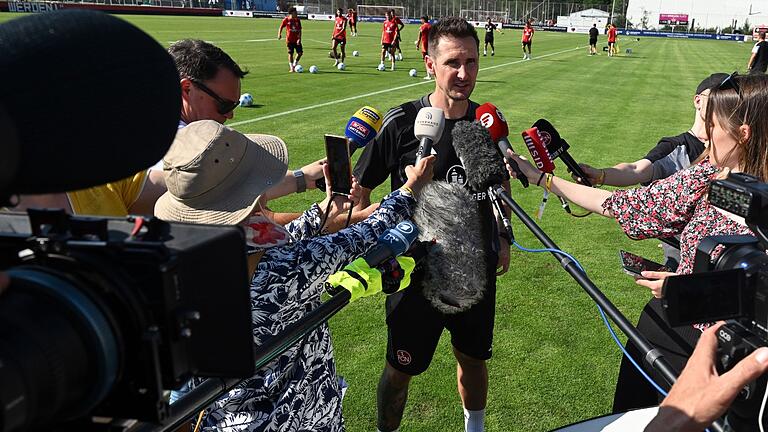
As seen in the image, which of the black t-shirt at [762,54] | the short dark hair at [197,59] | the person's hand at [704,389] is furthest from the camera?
the black t-shirt at [762,54]

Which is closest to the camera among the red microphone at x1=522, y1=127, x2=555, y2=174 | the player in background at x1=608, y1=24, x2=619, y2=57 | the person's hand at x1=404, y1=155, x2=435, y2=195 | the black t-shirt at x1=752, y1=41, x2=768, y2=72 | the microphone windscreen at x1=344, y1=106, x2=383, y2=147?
the person's hand at x1=404, y1=155, x2=435, y2=195

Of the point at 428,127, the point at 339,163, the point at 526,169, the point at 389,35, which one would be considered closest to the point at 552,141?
the point at 526,169

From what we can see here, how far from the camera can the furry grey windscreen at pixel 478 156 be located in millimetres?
2865

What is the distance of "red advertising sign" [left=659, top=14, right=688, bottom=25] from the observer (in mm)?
83938

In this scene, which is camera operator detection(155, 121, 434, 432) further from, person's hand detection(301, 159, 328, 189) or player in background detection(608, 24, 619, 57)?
player in background detection(608, 24, 619, 57)

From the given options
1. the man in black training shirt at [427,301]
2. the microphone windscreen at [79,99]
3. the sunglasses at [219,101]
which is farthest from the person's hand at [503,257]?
the microphone windscreen at [79,99]

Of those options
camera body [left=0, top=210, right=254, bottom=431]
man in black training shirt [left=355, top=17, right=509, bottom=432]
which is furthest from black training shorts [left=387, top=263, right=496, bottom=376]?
camera body [left=0, top=210, right=254, bottom=431]

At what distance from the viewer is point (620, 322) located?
71.1 inches

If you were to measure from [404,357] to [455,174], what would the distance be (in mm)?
1036

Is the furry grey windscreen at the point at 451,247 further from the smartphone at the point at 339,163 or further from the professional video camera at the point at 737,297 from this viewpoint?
the professional video camera at the point at 737,297

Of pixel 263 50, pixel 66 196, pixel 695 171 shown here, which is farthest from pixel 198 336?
pixel 263 50

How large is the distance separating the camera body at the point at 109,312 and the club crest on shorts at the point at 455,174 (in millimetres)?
2226

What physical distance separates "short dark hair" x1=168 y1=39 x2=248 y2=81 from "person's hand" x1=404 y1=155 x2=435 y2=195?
134 centimetres

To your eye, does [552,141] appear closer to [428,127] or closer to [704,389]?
[428,127]
